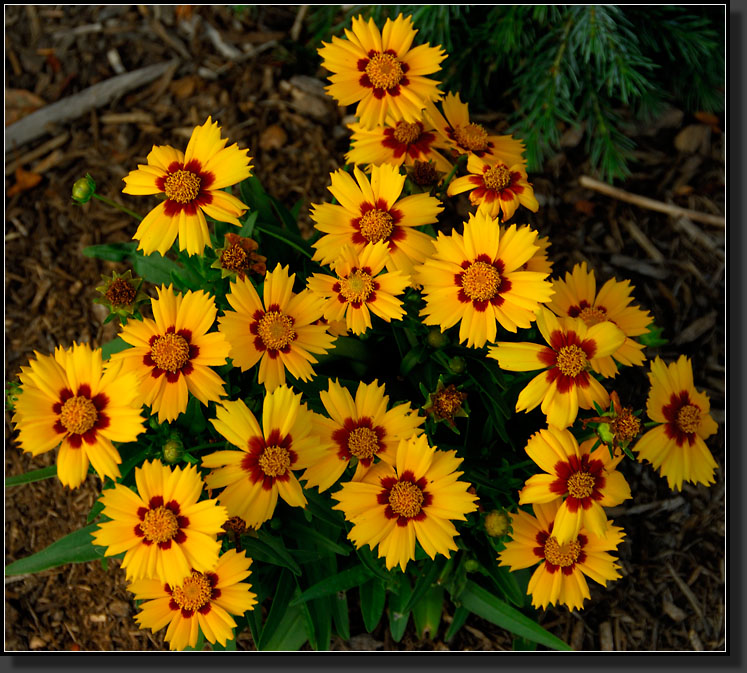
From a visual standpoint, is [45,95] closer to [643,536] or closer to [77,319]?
[77,319]

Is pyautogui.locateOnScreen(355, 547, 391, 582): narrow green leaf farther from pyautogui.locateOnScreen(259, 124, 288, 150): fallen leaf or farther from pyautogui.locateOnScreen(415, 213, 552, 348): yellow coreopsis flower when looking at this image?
pyautogui.locateOnScreen(259, 124, 288, 150): fallen leaf

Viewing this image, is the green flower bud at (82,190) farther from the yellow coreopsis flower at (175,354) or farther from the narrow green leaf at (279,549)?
the narrow green leaf at (279,549)

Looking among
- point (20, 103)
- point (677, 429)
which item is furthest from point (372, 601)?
point (20, 103)

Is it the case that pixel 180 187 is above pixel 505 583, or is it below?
above

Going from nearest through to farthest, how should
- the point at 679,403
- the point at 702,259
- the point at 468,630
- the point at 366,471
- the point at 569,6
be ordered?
the point at 366,471 → the point at 679,403 → the point at 468,630 → the point at 569,6 → the point at 702,259

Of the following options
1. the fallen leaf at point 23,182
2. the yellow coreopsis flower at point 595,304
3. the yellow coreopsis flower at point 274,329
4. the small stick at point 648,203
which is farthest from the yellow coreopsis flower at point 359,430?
the fallen leaf at point 23,182

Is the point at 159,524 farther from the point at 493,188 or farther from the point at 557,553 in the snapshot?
the point at 493,188

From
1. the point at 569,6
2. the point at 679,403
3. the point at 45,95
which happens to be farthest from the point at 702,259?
the point at 45,95

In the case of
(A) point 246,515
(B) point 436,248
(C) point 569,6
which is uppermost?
(C) point 569,6
